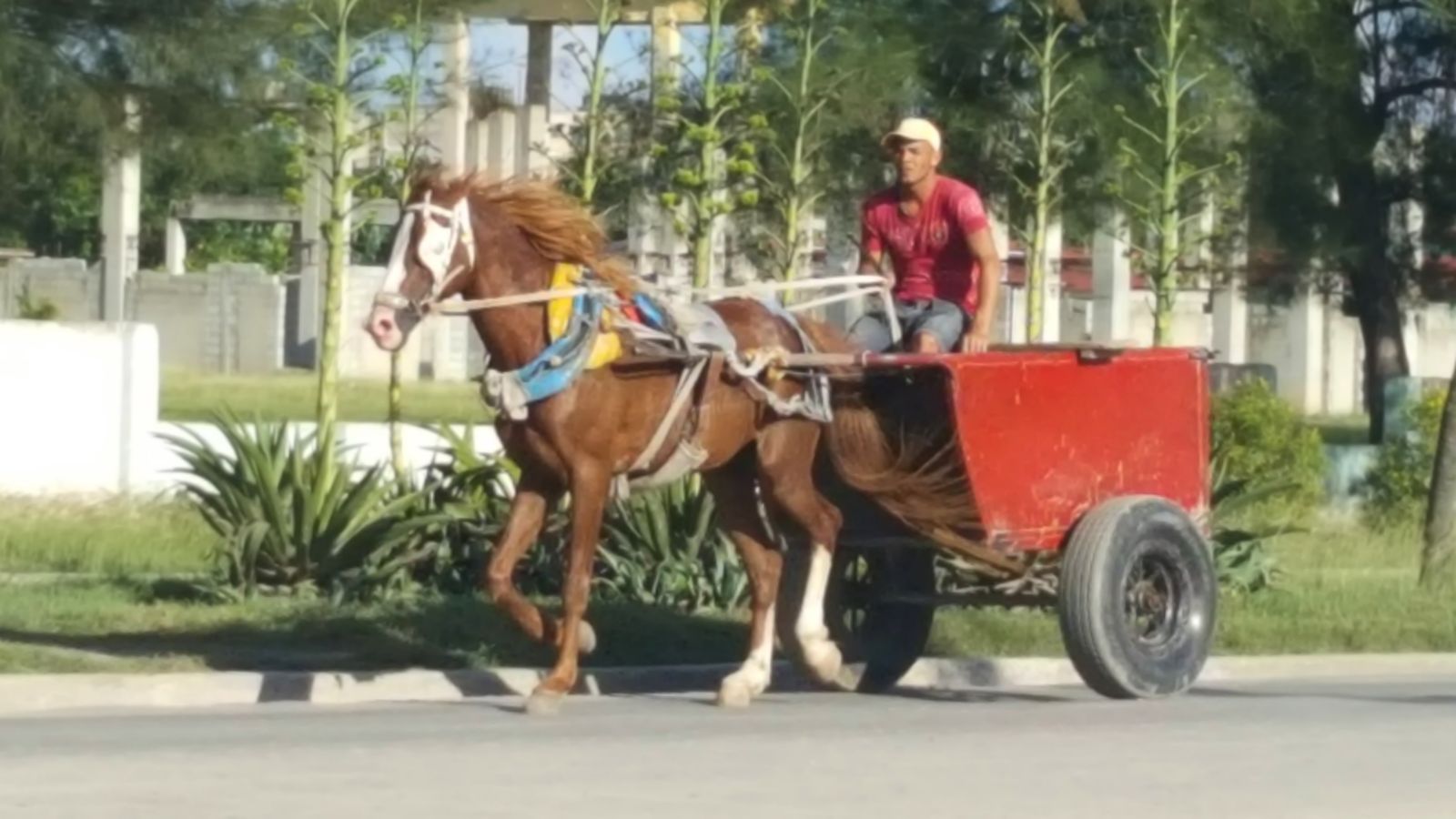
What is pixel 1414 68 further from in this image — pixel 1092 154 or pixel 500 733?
pixel 500 733

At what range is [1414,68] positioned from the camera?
30.7m

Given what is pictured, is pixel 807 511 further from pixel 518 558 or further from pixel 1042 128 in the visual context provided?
pixel 1042 128

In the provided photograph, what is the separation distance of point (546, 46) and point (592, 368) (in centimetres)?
2395

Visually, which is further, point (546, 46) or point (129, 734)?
point (546, 46)

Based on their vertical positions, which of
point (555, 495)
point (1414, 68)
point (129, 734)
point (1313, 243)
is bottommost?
point (129, 734)

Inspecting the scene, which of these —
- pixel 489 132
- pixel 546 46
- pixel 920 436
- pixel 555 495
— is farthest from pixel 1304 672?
pixel 489 132

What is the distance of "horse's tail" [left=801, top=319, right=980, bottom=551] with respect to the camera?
37.7 ft

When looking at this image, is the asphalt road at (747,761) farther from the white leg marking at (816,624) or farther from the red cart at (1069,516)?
the red cart at (1069,516)

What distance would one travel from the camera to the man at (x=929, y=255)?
1192cm

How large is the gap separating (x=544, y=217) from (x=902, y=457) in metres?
1.93

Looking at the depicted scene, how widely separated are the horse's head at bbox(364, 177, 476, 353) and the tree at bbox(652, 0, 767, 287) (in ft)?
25.7

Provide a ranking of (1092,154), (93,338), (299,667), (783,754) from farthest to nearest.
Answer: (1092,154) < (93,338) < (299,667) < (783,754)

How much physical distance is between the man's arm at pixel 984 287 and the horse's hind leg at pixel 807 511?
0.82m

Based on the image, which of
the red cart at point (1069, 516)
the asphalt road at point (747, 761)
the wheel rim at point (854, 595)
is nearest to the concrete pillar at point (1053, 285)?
the wheel rim at point (854, 595)
